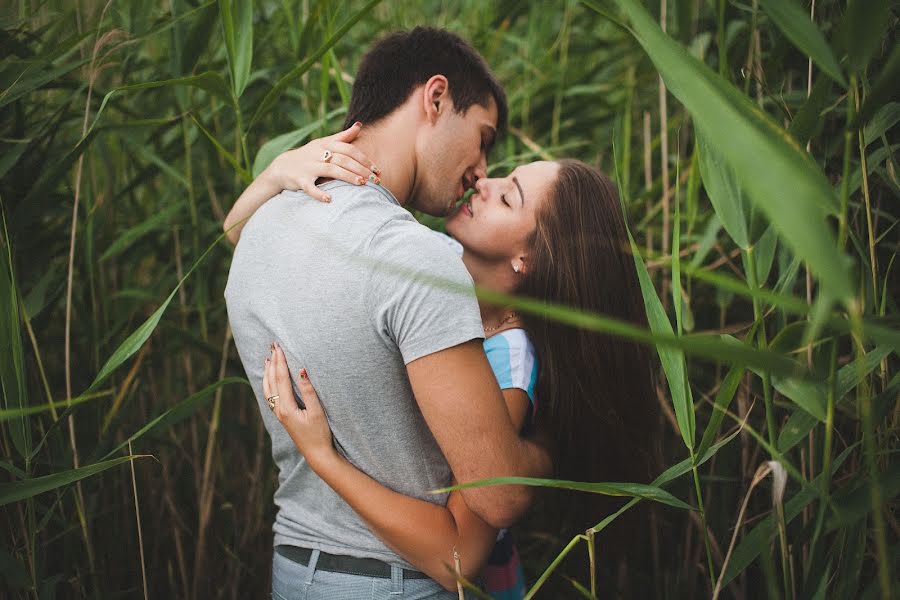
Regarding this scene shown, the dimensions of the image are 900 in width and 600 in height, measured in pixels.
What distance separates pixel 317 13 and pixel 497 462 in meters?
0.73

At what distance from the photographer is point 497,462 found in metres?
0.74

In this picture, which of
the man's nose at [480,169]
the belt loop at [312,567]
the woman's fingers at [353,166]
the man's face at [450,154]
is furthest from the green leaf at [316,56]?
the belt loop at [312,567]

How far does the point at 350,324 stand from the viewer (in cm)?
73

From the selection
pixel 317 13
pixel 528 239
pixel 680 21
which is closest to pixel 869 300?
pixel 680 21

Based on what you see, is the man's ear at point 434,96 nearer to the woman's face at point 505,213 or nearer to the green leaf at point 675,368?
the woman's face at point 505,213

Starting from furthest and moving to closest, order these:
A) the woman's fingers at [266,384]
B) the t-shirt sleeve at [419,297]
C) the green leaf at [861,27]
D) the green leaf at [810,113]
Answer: the woman's fingers at [266,384]
the t-shirt sleeve at [419,297]
the green leaf at [810,113]
the green leaf at [861,27]

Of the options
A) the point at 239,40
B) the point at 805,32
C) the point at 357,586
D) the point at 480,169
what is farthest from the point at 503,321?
the point at 805,32

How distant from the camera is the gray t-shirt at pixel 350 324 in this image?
0.70 m

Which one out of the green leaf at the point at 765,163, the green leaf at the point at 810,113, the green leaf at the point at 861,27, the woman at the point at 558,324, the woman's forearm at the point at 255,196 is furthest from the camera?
the woman at the point at 558,324

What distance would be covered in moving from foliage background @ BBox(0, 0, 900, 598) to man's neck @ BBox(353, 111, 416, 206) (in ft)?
0.47

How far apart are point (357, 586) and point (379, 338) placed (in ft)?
1.05

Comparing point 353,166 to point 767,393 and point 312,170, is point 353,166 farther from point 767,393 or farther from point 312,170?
point 767,393

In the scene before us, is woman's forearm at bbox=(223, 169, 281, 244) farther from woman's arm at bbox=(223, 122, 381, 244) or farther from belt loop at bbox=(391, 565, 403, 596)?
belt loop at bbox=(391, 565, 403, 596)

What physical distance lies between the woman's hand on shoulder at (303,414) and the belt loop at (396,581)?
17cm
